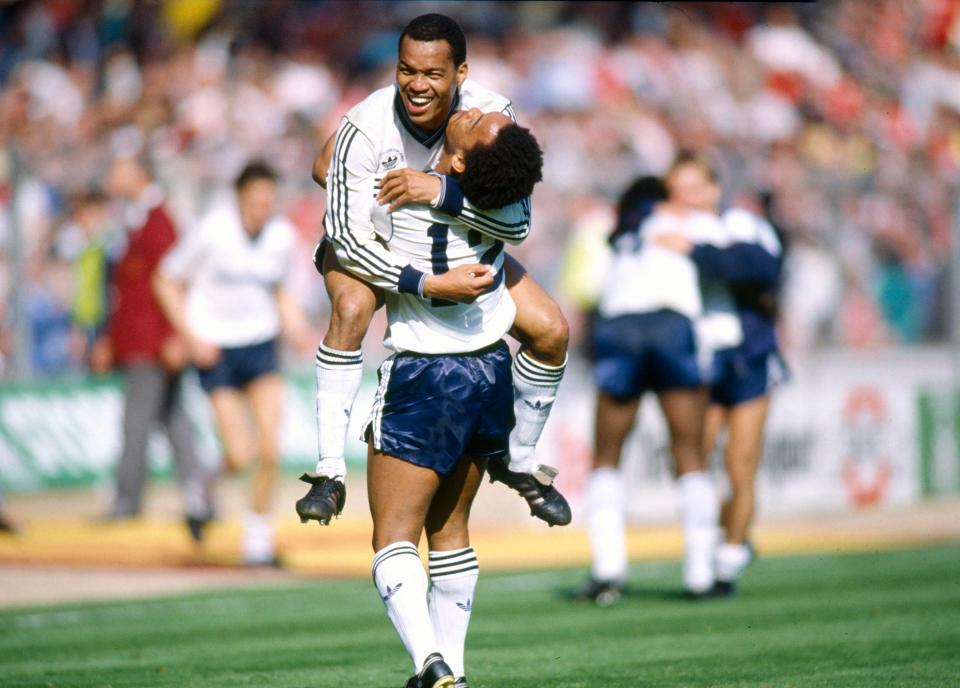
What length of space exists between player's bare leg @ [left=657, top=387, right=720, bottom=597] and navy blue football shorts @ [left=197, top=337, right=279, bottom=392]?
321 cm

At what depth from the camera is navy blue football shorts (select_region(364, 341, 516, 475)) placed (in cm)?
604

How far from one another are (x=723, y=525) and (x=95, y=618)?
13.0ft

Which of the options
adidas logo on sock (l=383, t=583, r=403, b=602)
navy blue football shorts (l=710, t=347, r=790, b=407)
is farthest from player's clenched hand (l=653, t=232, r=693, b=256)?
adidas logo on sock (l=383, t=583, r=403, b=602)

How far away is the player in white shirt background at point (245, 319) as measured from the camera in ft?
38.8

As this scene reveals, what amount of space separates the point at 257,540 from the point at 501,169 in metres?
6.49

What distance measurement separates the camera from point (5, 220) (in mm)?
14758

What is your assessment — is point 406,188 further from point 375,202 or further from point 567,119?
point 567,119

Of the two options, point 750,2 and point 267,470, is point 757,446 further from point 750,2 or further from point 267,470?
point 750,2

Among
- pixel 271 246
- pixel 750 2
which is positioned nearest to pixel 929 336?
pixel 750 2

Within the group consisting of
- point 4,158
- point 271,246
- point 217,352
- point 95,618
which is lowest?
point 95,618

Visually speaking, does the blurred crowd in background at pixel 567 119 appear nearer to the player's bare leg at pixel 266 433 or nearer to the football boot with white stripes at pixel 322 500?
the player's bare leg at pixel 266 433

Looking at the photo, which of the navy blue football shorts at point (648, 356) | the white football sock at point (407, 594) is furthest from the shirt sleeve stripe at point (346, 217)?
the navy blue football shorts at point (648, 356)

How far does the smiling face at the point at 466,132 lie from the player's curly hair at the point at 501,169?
1.1 inches

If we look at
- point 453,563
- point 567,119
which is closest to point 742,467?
point 453,563
